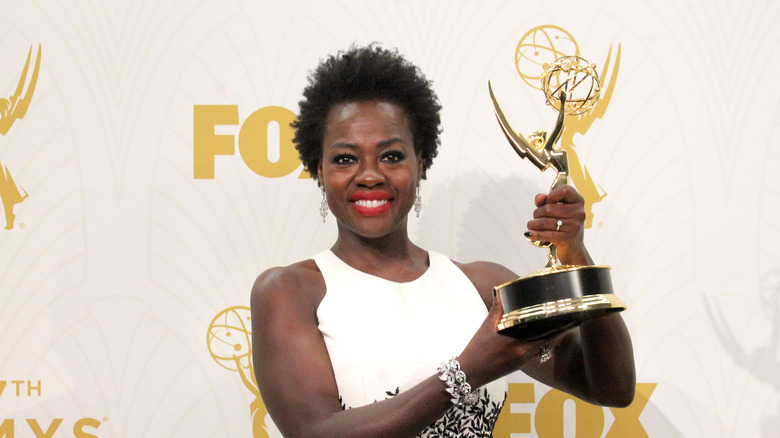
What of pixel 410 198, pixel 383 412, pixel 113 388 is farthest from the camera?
pixel 113 388

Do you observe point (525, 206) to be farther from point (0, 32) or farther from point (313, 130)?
point (0, 32)

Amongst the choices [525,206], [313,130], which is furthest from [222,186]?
[525,206]

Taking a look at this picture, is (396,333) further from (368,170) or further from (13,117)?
(13,117)

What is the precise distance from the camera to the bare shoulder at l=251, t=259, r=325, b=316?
1477mm

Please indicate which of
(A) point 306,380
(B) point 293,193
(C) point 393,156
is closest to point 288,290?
(A) point 306,380

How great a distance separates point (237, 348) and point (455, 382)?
0.79m

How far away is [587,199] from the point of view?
6.51 feet

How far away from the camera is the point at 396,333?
59.1 inches

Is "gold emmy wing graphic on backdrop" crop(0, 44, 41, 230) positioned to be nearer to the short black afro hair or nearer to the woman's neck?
the short black afro hair

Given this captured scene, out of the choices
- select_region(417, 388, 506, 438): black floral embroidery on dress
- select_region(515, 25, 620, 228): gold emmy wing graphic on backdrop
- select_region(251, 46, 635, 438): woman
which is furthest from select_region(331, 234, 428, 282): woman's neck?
select_region(515, 25, 620, 228): gold emmy wing graphic on backdrop

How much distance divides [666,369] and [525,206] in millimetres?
476

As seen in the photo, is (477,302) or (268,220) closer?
(477,302)

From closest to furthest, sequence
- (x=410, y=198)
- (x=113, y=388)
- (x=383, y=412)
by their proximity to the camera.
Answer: (x=383, y=412)
(x=410, y=198)
(x=113, y=388)

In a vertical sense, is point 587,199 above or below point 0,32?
below
